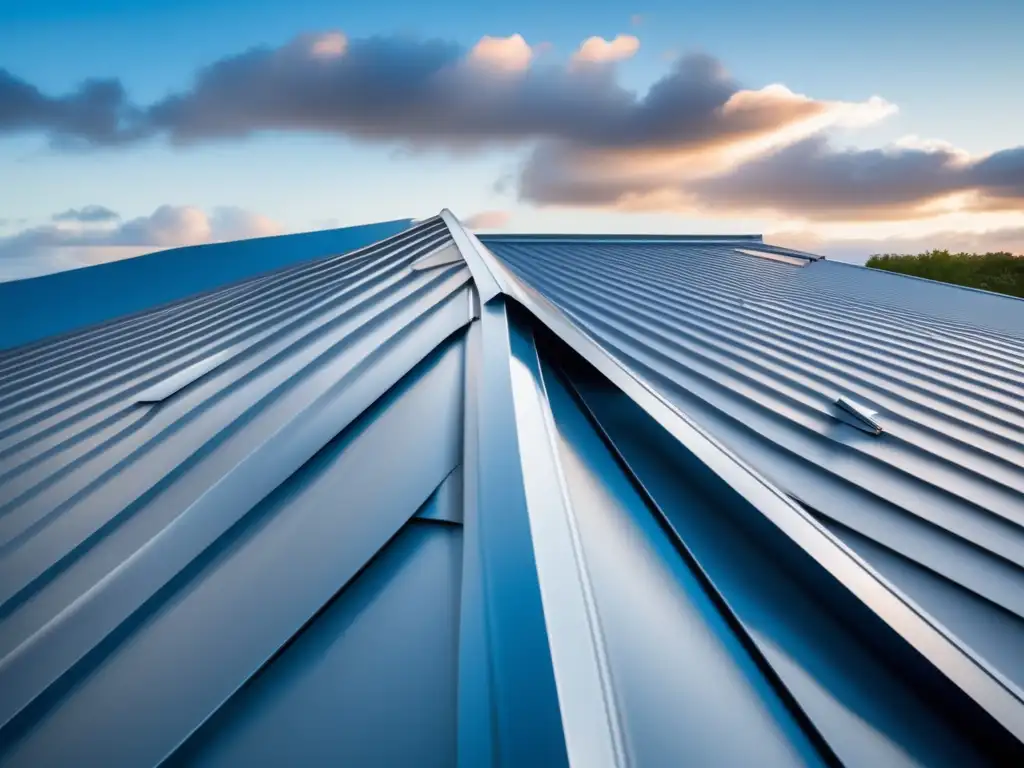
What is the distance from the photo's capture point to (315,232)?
11.9 m

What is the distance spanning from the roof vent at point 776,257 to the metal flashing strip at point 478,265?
31.5 ft

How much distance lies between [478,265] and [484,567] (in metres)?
3.42

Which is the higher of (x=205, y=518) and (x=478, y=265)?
(x=478, y=265)

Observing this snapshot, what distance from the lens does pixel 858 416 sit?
13.7 ft

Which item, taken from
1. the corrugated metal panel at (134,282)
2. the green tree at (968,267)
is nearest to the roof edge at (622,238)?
the corrugated metal panel at (134,282)

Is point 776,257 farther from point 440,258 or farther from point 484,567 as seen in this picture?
point 484,567

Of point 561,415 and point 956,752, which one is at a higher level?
point 561,415

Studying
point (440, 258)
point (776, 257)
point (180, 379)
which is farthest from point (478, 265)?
point (776, 257)

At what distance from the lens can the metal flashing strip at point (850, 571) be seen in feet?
5.75

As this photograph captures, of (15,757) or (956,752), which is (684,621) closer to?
(956,752)

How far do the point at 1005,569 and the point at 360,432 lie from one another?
2888 millimetres

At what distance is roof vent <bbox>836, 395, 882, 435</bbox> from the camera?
4.11m

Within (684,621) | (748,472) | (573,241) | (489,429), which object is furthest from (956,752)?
(573,241)

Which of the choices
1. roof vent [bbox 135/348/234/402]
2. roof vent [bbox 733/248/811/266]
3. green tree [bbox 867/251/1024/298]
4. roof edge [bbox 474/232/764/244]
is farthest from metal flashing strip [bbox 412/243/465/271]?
green tree [bbox 867/251/1024/298]
